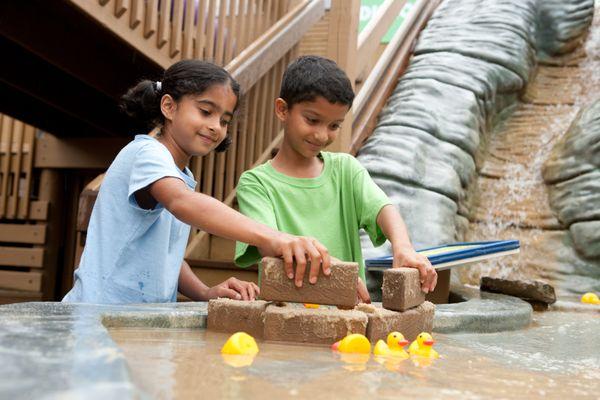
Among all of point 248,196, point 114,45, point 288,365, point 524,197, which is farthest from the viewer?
point 524,197

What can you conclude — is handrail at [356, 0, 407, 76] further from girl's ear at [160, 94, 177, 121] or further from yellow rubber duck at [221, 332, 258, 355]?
yellow rubber duck at [221, 332, 258, 355]

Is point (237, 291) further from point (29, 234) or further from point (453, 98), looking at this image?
point (29, 234)

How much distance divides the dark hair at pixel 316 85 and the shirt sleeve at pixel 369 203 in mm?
312

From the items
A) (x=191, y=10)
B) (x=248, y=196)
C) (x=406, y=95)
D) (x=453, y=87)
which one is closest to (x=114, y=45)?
(x=191, y=10)

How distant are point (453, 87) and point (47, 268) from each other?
457cm

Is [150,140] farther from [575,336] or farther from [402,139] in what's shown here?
[402,139]

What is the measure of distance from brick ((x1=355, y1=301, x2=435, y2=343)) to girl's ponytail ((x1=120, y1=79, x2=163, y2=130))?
3.82ft

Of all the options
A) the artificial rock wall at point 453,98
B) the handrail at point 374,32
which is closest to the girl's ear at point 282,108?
the artificial rock wall at point 453,98

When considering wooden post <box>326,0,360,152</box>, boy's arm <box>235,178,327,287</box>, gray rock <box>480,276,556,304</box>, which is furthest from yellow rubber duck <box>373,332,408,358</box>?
wooden post <box>326,0,360,152</box>

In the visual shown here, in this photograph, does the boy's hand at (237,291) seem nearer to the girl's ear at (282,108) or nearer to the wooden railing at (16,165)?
the girl's ear at (282,108)

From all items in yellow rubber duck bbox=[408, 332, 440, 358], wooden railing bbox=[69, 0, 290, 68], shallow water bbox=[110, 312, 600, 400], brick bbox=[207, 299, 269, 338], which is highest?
wooden railing bbox=[69, 0, 290, 68]

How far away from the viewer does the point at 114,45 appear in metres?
4.71

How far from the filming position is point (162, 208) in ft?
7.48

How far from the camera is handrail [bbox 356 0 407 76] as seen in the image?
20.2 ft
